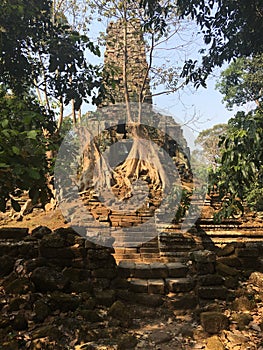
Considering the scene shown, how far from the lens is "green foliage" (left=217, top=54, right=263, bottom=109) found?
16.4m

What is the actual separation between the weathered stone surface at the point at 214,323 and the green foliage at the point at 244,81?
13.5 meters

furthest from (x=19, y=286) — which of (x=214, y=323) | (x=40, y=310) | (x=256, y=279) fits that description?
(x=256, y=279)

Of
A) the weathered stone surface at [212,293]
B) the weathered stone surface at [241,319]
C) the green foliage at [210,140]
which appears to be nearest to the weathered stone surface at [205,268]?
the weathered stone surface at [212,293]

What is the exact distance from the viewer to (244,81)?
56.3 feet

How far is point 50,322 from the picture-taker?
12.8 ft

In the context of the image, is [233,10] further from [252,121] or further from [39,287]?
[39,287]

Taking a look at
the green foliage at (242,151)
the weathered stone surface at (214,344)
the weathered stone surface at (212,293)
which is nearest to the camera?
the green foliage at (242,151)

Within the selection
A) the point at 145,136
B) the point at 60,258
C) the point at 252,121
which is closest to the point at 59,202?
the point at 145,136

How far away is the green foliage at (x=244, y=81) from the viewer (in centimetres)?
1641

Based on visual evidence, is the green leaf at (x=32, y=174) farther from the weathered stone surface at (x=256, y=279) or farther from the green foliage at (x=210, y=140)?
the green foliage at (x=210, y=140)

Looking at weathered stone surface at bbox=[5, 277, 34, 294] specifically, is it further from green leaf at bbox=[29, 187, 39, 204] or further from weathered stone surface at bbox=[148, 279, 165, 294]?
green leaf at bbox=[29, 187, 39, 204]

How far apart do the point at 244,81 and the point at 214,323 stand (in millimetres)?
15723

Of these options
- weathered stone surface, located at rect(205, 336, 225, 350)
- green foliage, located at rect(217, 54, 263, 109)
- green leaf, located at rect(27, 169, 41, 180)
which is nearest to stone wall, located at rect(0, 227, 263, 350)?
weathered stone surface, located at rect(205, 336, 225, 350)

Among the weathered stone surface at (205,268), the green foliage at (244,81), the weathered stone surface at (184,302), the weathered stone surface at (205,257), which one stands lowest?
the weathered stone surface at (184,302)
